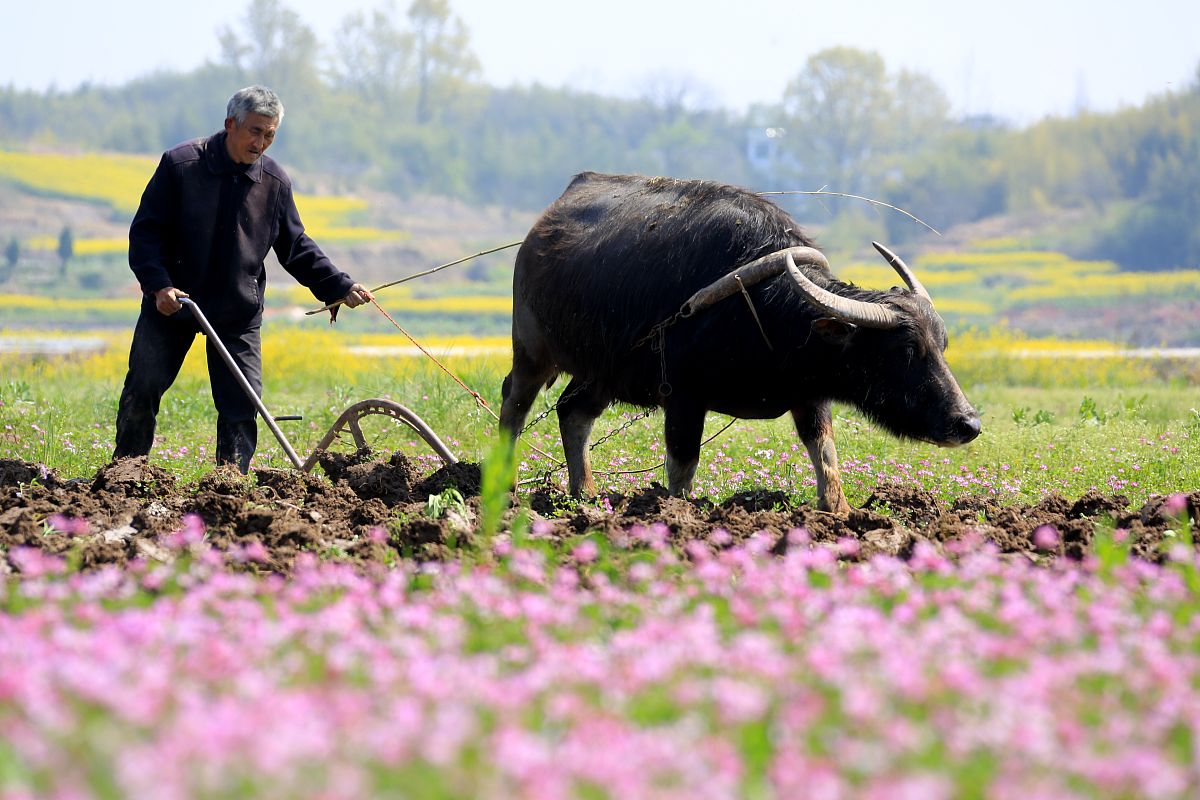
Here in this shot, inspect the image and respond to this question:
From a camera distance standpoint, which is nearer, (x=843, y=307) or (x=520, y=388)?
(x=843, y=307)

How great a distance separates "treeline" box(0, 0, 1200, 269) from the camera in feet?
170

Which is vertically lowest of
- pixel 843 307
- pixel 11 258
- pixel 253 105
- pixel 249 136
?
pixel 11 258

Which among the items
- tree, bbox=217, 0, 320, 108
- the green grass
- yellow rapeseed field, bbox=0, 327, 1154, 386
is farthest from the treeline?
the green grass

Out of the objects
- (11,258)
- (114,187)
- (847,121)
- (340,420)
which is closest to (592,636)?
(340,420)

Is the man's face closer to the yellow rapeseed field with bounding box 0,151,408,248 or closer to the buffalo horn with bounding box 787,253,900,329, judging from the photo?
the buffalo horn with bounding box 787,253,900,329

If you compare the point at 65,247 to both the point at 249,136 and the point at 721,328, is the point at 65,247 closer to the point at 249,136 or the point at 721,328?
the point at 249,136

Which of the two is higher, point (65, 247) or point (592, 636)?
point (592, 636)

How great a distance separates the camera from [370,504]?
5.80 meters

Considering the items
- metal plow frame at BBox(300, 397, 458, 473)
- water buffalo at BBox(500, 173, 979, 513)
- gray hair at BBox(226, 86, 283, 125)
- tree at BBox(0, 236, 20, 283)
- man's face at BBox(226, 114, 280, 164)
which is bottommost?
tree at BBox(0, 236, 20, 283)

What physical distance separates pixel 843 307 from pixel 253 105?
2775 mm

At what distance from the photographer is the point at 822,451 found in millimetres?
6879

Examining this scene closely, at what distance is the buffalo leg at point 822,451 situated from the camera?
6.76 metres

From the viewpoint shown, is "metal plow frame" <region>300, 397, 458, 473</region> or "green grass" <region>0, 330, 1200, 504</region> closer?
A: "metal plow frame" <region>300, 397, 458, 473</region>

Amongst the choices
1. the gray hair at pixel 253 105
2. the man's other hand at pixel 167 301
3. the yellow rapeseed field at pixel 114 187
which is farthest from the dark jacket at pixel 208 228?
the yellow rapeseed field at pixel 114 187
